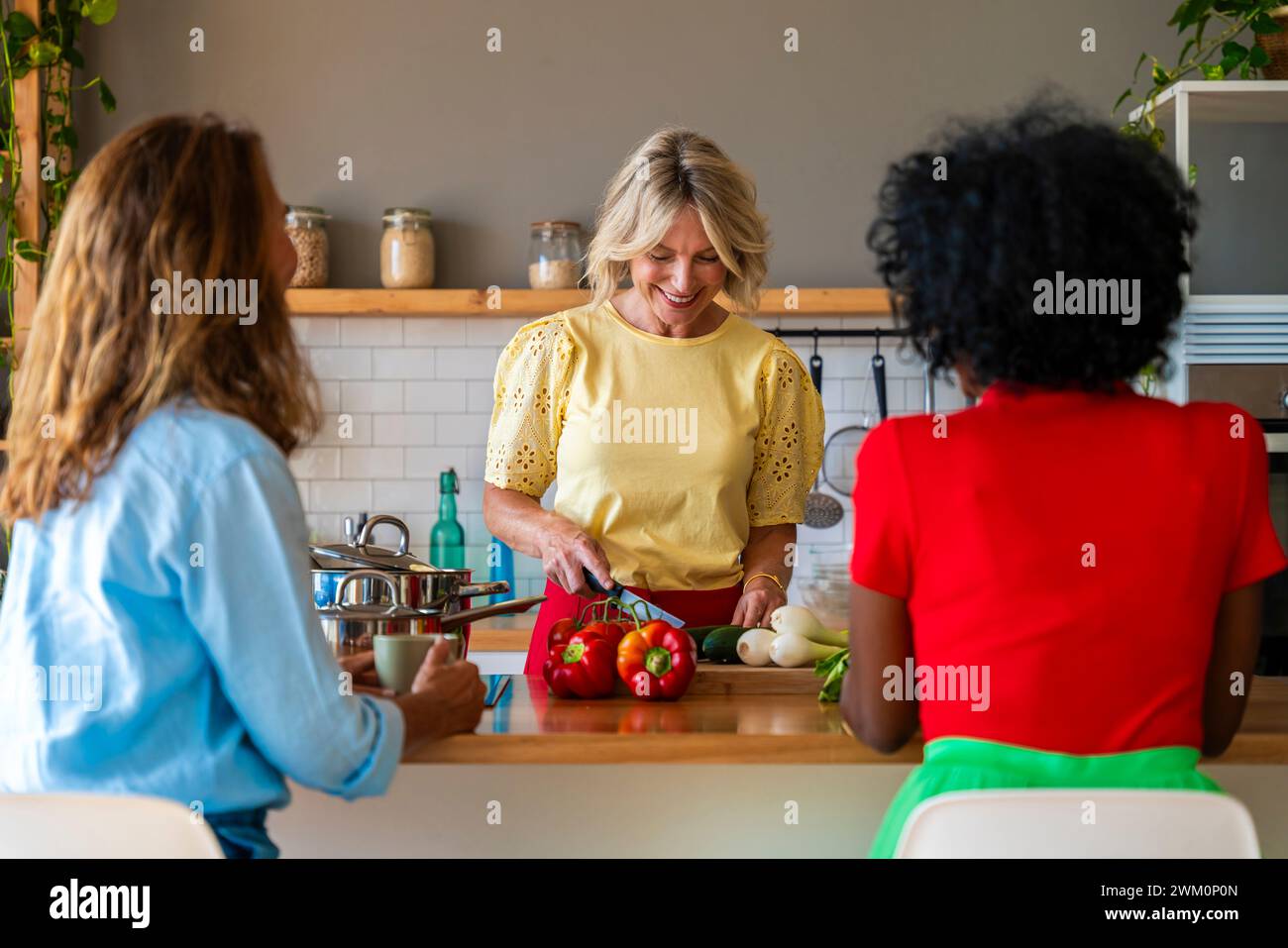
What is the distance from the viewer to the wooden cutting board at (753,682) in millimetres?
1807

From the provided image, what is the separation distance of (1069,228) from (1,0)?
3.15 metres

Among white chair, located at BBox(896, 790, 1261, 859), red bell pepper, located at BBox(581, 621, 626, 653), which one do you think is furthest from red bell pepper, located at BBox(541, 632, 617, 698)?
white chair, located at BBox(896, 790, 1261, 859)

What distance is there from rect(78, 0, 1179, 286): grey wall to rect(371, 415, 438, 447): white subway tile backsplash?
396 millimetres

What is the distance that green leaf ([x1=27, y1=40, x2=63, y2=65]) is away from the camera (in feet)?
11.0

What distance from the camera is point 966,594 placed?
1.25 meters

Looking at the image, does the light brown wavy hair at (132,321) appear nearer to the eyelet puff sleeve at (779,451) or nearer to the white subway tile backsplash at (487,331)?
the eyelet puff sleeve at (779,451)

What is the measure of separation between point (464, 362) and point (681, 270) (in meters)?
1.57

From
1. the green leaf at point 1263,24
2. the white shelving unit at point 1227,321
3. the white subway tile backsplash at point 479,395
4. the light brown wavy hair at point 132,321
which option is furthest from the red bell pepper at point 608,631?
the green leaf at point 1263,24

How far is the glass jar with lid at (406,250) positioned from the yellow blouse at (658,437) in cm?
116

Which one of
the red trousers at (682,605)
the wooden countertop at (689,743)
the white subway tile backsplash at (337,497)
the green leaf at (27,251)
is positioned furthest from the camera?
the white subway tile backsplash at (337,497)

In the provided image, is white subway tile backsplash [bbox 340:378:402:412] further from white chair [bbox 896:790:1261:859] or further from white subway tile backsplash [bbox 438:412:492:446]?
white chair [bbox 896:790:1261:859]

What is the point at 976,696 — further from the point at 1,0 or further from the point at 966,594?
the point at 1,0

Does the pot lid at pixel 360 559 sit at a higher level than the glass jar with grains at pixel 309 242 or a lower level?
lower

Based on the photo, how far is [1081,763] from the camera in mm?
1242
